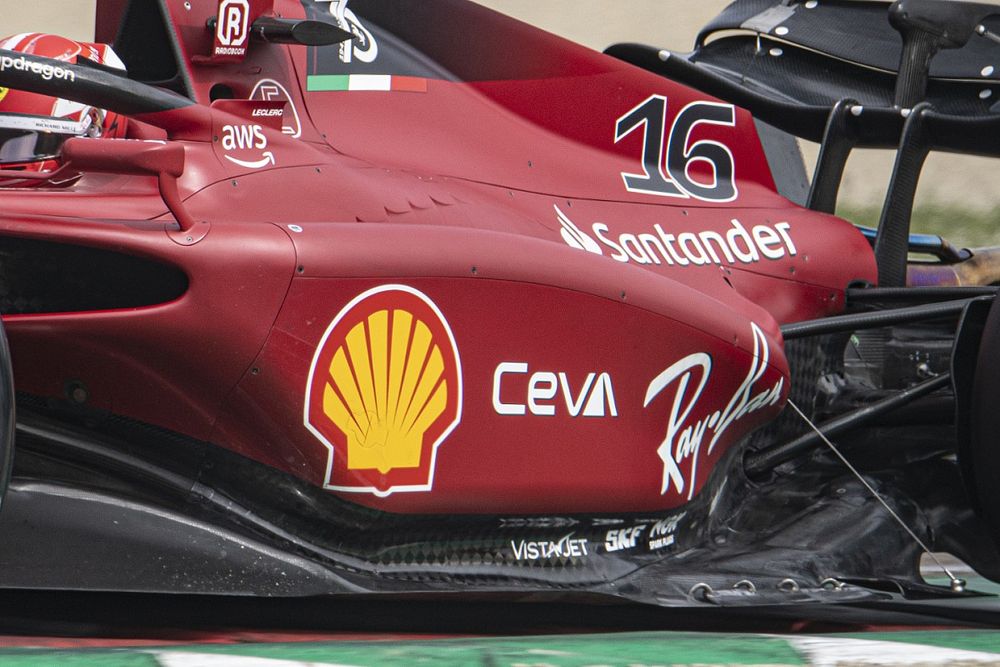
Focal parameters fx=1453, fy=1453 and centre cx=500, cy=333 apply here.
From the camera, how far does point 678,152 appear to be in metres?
3.71

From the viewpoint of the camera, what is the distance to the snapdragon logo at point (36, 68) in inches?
92.0

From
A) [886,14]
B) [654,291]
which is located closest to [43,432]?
[654,291]

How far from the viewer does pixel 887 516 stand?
3.59 meters

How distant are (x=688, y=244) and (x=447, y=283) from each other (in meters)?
1.01

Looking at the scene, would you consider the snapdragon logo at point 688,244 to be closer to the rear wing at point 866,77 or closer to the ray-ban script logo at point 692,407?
the ray-ban script logo at point 692,407

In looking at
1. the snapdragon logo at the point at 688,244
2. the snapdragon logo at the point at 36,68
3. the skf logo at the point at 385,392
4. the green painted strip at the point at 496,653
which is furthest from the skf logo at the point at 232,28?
the green painted strip at the point at 496,653

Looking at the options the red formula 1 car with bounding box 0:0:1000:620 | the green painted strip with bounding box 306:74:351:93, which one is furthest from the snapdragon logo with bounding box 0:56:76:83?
the green painted strip with bounding box 306:74:351:93

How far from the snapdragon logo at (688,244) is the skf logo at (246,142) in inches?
28.8

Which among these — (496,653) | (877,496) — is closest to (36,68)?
(496,653)

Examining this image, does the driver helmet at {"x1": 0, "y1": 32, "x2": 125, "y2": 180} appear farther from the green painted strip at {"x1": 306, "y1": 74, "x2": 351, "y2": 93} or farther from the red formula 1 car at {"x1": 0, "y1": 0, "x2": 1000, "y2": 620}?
the green painted strip at {"x1": 306, "y1": 74, "x2": 351, "y2": 93}

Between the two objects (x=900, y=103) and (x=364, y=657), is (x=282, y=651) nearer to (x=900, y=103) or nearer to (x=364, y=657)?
(x=364, y=657)

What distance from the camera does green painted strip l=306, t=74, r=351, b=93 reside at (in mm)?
3070

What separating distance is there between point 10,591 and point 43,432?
23.5 inches

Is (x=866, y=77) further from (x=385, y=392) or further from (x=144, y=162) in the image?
(x=144, y=162)
